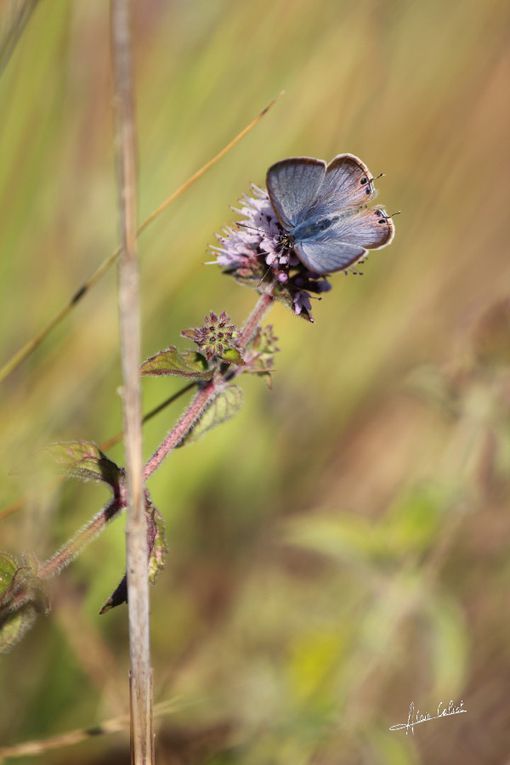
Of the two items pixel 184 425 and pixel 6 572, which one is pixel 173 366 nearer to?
pixel 184 425

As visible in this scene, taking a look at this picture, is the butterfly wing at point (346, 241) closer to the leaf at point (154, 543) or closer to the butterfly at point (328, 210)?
the butterfly at point (328, 210)

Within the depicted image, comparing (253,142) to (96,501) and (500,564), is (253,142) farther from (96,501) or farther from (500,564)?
(500,564)

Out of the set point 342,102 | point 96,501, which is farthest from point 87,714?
point 342,102
